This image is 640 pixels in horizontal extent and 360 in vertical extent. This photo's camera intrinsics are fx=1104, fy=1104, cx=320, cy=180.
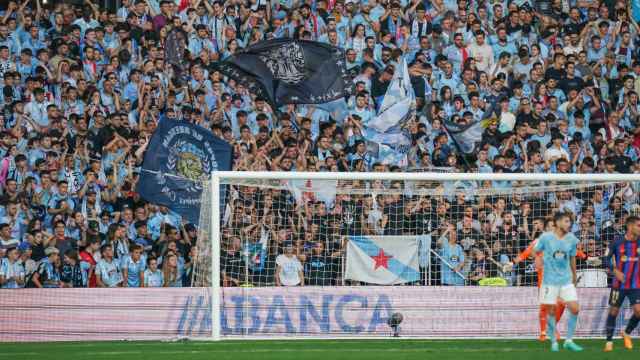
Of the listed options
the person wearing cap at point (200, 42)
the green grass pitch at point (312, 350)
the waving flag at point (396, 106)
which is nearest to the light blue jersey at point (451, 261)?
the green grass pitch at point (312, 350)

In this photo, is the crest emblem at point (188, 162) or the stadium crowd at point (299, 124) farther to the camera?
the crest emblem at point (188, 162)

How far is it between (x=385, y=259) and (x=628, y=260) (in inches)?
154

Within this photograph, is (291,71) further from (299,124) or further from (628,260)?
(628,260)

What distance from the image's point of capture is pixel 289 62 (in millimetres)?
22031

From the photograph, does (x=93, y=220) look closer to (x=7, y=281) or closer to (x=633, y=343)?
(x=7, y=281)

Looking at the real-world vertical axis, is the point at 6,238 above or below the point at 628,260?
above

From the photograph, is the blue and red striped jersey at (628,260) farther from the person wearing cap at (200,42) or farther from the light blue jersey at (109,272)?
the person wearing cap at (200,42)

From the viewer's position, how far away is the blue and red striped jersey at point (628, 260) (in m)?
15.8

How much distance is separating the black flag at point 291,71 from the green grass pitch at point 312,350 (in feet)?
21.1

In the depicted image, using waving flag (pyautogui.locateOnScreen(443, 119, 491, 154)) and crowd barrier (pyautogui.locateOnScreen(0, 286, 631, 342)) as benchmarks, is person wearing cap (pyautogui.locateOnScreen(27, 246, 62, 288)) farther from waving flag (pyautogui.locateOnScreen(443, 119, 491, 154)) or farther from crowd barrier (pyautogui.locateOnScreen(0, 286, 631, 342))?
waving flag (pyautogui.locateOnScreen(443, 119, 491, 154))

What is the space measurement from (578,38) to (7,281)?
12949 mm

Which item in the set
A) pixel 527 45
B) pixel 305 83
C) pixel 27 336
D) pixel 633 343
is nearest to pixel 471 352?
pixel 633 343

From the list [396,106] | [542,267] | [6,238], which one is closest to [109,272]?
[6,238]

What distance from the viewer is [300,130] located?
21109 mm
